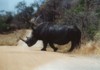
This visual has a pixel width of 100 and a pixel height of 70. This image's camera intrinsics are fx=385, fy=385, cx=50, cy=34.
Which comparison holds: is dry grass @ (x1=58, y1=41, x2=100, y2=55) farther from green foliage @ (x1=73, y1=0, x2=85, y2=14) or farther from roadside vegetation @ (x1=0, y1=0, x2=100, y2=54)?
green foliage @ (x1=73, y1=0, x2=85, y2=14)

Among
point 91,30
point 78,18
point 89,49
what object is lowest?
point 89,49

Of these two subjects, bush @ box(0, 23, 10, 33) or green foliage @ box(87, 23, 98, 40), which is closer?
green foliage @ box(87, 23, 98, 40)

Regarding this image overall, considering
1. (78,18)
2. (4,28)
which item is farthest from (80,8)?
(4,28)

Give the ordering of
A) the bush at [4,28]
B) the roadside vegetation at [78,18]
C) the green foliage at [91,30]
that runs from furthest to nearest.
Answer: the bush at [4,28] → the green foliage at [91,30] → the roadside vegetation at [78,18]

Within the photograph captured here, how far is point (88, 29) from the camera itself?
22.0 meters

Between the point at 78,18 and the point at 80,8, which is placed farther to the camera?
the point at 80,8

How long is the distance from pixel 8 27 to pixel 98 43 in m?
24.4

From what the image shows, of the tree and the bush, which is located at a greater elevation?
the tree

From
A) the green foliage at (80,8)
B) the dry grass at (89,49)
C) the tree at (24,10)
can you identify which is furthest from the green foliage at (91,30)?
the tree at (24,10)

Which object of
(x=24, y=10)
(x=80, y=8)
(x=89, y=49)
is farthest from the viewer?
(x=24, y=10)

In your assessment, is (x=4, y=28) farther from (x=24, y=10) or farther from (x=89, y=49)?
(x=89, y=49)

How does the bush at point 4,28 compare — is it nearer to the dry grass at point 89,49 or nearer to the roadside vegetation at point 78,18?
the roadside vegetation at point 78,18

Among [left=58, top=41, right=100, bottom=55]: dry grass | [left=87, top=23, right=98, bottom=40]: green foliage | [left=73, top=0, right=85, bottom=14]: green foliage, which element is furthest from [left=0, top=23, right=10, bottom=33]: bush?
[left=58, top=41, right=100, bottom=55]: dry grass

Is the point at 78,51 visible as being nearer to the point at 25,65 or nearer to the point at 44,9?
the point at 25,65
